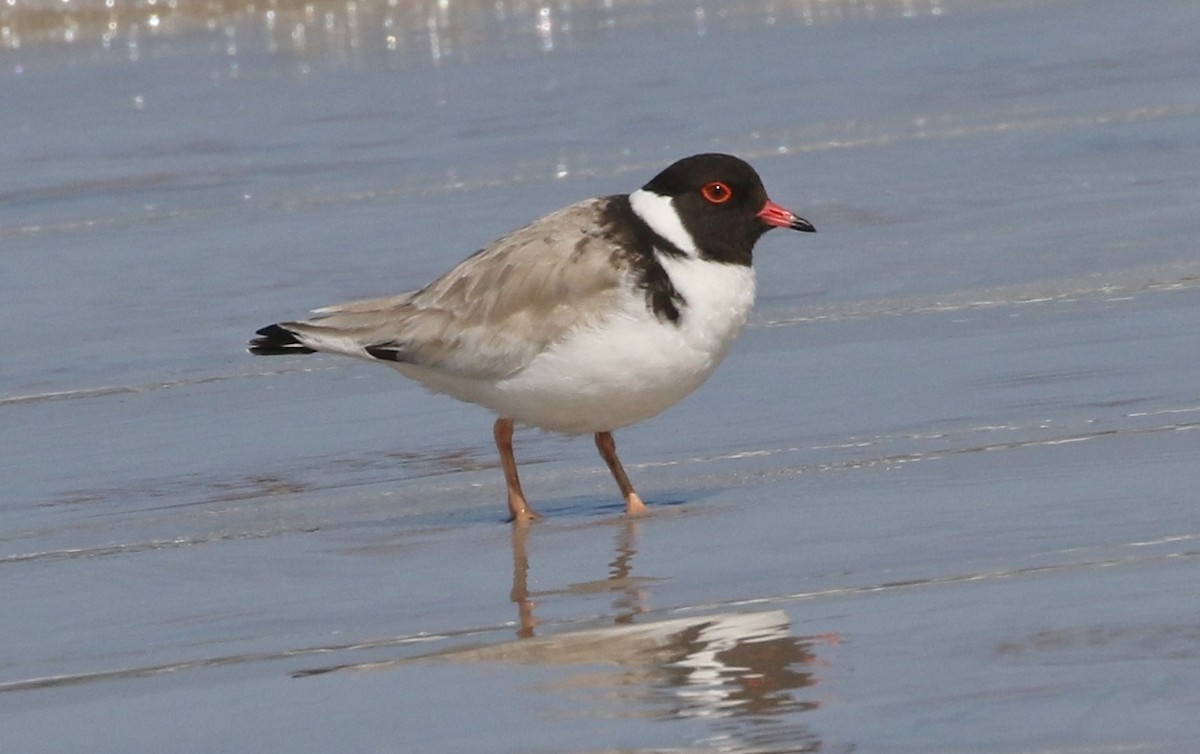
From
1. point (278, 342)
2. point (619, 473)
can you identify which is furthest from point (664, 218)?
point (278, 342)

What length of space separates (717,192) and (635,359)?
0.67m

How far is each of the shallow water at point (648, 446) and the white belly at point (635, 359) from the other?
12.7 inches

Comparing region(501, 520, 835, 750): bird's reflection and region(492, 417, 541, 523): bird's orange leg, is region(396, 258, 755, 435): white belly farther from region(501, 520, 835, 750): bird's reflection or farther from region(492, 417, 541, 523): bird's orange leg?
region(501, 520, 835, 750): bird's reflection

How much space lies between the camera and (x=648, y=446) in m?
6.83

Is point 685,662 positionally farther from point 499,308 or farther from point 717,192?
point 717,192

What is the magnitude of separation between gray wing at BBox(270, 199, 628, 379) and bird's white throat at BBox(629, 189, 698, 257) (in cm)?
12

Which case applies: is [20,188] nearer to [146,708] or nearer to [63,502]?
[63,502]

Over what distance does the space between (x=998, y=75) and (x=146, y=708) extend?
9.41 meters

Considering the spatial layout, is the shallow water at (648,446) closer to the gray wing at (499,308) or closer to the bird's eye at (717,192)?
the gray wing at (499,308)

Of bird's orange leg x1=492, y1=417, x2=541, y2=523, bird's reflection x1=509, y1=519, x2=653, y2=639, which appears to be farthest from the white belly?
bird's reflection x1=509, y1=519, x2=653, y2=639

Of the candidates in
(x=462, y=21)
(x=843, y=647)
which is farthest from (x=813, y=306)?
(x=462, y=21)

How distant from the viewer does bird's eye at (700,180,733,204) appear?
20.7 ft

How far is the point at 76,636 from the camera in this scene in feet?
16.7

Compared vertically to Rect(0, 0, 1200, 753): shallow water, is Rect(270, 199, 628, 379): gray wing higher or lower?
higher
